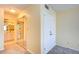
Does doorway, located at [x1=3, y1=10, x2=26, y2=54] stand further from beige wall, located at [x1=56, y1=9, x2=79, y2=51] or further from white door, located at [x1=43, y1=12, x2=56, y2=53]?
beige wall, located at [x1=56, y1=9, x2=79, y2=51]

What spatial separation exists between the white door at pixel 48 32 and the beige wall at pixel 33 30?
0.12 meters

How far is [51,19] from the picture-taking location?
1.84 m

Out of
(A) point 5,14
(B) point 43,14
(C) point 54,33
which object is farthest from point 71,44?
(A) point 5,14

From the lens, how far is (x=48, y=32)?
6.11 ft

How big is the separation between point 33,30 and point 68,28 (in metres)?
0.74

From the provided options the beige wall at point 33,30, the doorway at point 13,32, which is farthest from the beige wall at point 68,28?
the doorway at point 13,32

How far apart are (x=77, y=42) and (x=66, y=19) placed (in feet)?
1.72

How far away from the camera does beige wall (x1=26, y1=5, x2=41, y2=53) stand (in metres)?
1.77

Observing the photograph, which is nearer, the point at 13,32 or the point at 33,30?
the point at 33,30

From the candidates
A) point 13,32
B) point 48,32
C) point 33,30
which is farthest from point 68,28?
point 13,32

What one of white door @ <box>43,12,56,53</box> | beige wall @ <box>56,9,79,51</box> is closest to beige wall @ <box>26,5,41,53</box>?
white door @ <box>43,12,56,53</box>

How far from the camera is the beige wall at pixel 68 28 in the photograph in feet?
6.23

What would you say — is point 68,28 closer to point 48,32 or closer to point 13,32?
point 48,32

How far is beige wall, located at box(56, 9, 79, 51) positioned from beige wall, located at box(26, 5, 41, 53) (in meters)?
0.43
